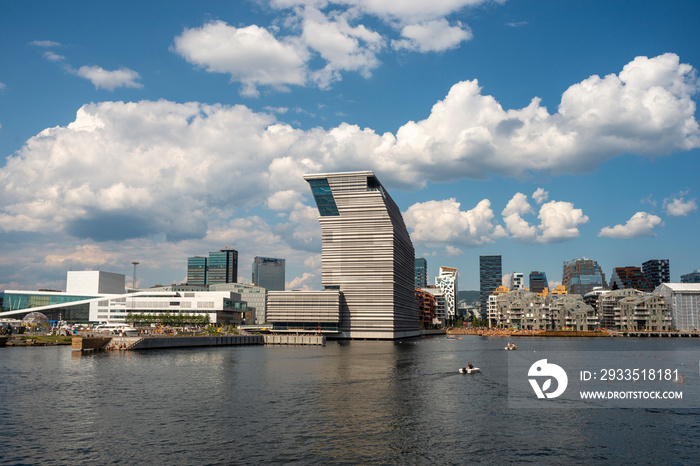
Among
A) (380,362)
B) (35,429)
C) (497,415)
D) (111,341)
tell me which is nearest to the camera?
(35,429)

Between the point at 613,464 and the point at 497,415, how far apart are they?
18.5m

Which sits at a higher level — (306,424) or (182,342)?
(306,424)

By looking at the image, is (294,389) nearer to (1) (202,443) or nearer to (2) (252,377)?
(2) (252,377)

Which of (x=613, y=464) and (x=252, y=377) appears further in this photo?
(x=252, y=377)

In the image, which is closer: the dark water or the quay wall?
the dark water

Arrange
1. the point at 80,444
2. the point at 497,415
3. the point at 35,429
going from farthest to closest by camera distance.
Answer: the point at 497,415
the point at 35,429
the point at 80,444

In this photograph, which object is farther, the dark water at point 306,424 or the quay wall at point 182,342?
the quay wall at point 182,342

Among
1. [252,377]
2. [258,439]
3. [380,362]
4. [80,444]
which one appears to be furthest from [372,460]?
[380,362]

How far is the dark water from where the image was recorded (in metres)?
45.7

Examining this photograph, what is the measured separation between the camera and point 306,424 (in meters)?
56.1

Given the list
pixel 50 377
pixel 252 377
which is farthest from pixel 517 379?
pixel 50 377

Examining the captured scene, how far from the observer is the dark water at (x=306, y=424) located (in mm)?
45719

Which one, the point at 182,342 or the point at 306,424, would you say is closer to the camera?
the point at 306,424

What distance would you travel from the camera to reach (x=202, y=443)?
4872cm
